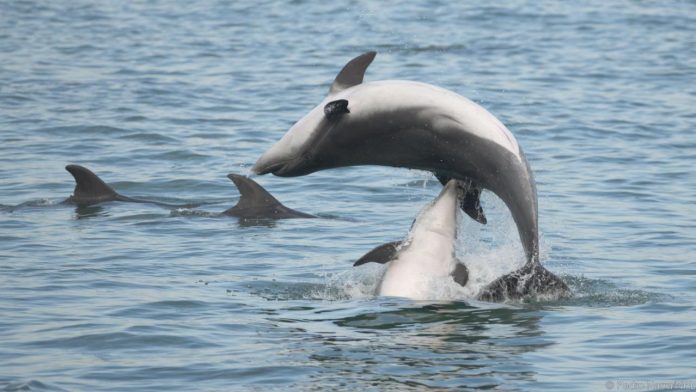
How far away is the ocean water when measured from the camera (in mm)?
10711

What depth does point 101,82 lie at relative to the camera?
28594mm

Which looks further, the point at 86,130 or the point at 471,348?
the point at 86,130

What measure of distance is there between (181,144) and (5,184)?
373cm

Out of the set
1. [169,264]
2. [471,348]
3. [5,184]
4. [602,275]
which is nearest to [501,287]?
[471,348]

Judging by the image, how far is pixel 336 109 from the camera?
11508 millimetres

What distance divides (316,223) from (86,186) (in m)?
2.98

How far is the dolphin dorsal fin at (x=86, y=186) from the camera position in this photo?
17.6 metres

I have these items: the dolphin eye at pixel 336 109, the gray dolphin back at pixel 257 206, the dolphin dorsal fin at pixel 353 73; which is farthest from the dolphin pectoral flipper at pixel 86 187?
the dolphin eye at pixel 336 109

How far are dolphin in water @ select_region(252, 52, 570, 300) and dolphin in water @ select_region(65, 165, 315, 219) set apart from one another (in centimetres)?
500

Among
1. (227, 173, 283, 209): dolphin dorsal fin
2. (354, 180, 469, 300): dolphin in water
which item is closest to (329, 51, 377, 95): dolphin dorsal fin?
(354, 180, 469, 300): dolphin in water

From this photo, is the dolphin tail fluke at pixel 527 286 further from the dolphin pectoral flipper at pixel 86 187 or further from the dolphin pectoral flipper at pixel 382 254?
the dolphin pectoral flipper at pixel 86 187

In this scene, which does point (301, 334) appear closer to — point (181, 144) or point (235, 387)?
point (235, 387)

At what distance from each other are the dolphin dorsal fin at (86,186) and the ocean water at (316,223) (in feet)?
1.02

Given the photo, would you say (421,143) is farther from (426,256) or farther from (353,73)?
(426,256)
